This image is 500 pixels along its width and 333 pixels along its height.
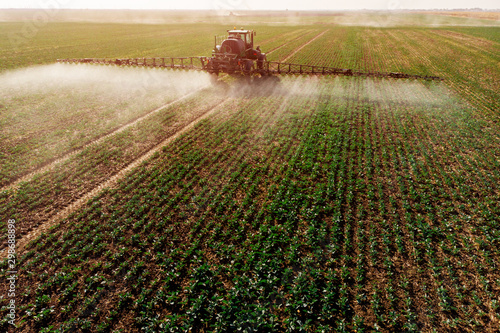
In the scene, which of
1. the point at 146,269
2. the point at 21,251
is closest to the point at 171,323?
the point at 146,269

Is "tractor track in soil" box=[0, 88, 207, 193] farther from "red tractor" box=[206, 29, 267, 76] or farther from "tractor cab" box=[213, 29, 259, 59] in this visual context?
"tractor cab" box=[213, 29, 259, 59]

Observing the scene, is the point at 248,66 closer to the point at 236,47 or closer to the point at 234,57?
the point at 234,57

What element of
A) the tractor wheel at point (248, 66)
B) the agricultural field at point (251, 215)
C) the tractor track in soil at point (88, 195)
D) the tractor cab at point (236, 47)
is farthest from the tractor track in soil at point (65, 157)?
the tractor wheel at point (248, 66)

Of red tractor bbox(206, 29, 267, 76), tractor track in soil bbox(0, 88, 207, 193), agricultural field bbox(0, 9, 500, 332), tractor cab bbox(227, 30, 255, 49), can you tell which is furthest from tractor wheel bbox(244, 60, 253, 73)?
tractor track in soil bbox(0, 88, 207, 193)

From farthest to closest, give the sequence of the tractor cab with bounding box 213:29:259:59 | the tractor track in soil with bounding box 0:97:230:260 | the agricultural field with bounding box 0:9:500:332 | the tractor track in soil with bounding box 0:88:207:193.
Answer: the tractor cab with bounding box 213:29:259:59 → the tractor track in soil with bounding box 0:88:207:193 → the tractor track in soil with bounding box 0:97:230:260 → the agricultural field with bounding box 0:9:500:332

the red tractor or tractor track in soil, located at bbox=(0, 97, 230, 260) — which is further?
the red tractor

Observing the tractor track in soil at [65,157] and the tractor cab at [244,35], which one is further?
the tractor cab at [244,35]

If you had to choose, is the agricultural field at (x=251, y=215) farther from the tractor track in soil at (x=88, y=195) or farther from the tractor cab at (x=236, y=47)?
the tractor cab at (x=236, y=47)

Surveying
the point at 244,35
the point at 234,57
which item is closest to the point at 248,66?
the point at 234,57

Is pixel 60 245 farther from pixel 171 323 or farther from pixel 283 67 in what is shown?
pixel 283 67

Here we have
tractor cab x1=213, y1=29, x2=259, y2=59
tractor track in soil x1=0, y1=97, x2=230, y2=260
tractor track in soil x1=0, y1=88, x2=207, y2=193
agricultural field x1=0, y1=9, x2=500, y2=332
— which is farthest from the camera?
tractor cab x1=213, y1=29, x2=259, y2=59
